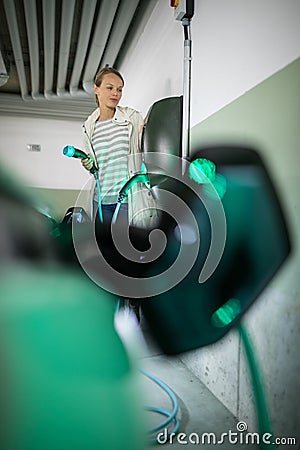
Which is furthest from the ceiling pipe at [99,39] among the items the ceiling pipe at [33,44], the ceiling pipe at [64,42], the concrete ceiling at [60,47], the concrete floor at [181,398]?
the concrete floor at [181,398]

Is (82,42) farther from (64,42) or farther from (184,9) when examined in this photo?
(184,9)

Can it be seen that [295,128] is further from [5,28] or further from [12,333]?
[5,28]

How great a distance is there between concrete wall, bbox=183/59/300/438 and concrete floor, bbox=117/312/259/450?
0.04 meters

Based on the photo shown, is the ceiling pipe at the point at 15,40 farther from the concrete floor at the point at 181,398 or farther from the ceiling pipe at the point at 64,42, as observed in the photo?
the concrete floor at the point at 181,398

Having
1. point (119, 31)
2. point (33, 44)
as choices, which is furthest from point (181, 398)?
point (33, 44)

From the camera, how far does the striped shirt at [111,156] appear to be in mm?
802

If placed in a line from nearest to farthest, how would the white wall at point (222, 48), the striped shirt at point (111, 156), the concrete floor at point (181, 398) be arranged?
the concrete floor at point (181, 398), the white wall at point (222, 48), the striped shirt at point (111, 156)

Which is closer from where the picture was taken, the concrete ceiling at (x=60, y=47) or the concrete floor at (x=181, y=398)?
the concrete floor at (x=181, y=398)

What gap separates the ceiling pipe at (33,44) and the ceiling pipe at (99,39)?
272mm

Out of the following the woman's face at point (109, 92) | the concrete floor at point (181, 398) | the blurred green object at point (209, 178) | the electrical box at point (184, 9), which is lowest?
the concrete floor at point (181, 398)

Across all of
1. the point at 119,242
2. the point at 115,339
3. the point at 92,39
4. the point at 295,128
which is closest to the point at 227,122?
the point at 295,128

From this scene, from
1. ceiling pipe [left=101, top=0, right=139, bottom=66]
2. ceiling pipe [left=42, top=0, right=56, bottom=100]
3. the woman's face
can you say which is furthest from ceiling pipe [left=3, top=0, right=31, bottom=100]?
the woman's face

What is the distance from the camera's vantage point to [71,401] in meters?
0.28

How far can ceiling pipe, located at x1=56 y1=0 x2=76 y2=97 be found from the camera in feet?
5.09
